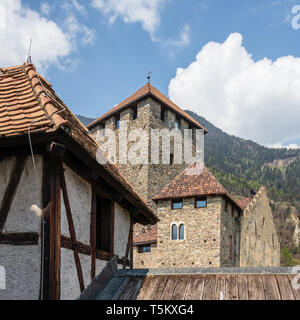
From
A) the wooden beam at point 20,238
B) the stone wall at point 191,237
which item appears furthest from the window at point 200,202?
the wooden beam at point 20,238

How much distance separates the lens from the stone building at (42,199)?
21.0 feet

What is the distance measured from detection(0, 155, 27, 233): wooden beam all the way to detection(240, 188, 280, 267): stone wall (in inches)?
869

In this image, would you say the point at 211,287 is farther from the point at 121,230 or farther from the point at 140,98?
the point at 140,98

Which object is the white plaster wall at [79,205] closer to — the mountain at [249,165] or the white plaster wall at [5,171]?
the white plaster wall at [5,171]

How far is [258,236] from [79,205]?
26076 millimetres

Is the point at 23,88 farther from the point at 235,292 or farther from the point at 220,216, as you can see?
the point at 220,216

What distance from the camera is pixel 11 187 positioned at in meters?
6.77

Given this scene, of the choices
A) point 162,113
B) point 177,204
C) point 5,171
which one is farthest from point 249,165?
point 5,171

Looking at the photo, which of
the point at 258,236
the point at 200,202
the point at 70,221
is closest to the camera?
the point at 70,221

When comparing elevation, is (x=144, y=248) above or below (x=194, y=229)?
below

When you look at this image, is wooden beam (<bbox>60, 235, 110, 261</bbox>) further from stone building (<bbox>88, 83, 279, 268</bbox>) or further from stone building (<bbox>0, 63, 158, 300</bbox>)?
stone building (<bbox>88, 83, 279, 268</bbox>)

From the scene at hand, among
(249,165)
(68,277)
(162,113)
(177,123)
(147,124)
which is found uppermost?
(249,165)

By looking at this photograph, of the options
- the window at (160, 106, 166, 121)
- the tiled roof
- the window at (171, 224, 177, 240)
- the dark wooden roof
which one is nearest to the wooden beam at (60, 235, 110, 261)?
the dark wooden roof

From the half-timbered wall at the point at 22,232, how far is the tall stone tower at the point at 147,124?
2800cm
